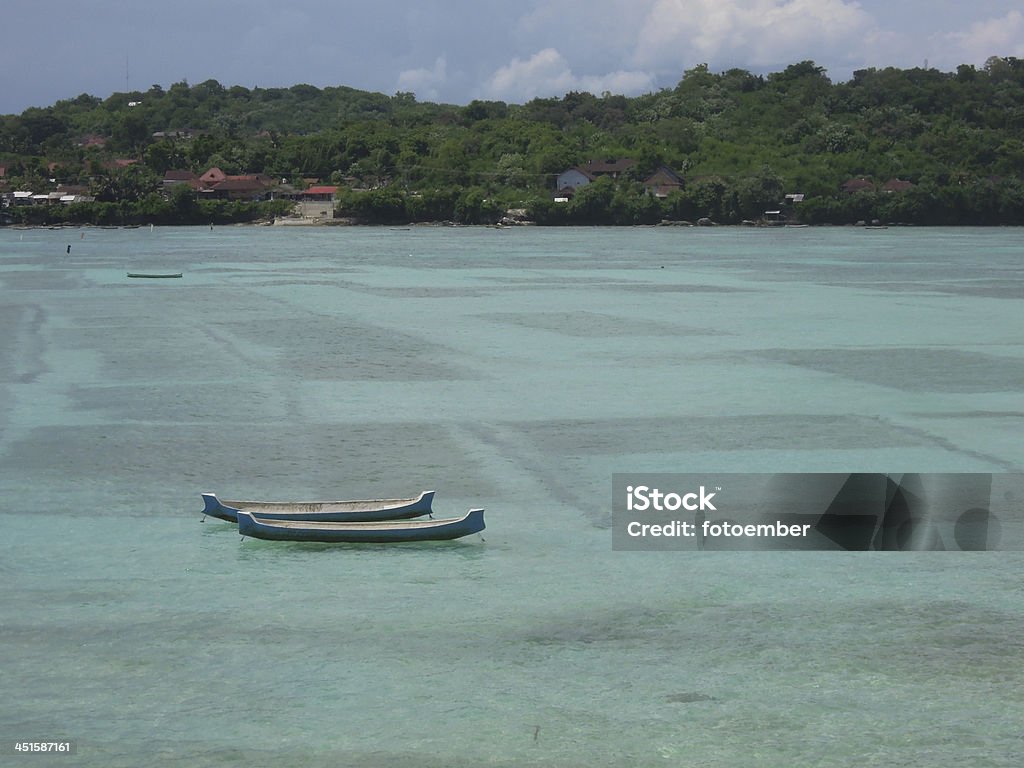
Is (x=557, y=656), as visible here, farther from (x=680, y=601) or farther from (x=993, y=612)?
(x=993, y=612)

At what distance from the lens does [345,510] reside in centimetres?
1166

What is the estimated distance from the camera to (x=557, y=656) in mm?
9273

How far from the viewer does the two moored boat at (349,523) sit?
37.6 feet

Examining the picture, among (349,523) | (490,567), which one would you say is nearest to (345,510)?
(349,523)

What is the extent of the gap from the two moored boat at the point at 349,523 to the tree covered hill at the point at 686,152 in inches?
4451

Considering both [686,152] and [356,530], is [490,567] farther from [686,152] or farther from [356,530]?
[686,152]

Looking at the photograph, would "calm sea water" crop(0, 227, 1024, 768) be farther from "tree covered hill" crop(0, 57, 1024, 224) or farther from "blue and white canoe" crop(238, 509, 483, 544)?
"tree covered hill" crop(0, 57, 1024, 224)

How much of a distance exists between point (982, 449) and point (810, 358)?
876 cm

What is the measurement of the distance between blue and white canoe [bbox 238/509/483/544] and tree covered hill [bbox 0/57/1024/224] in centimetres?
11313

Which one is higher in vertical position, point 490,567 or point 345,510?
point 345,510

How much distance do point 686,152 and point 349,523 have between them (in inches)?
5258

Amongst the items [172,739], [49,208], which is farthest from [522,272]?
[49,208]

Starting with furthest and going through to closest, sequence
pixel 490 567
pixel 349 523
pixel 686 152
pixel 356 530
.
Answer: pixel 686 152 → pixel 349 523 → pixel 356 530 → pixel 490 567

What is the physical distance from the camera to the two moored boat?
11461 mm
